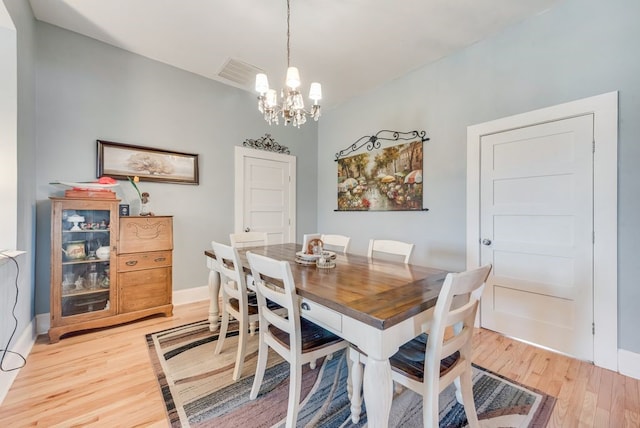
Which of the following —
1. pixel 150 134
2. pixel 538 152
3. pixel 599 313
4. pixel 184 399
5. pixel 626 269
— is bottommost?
pixel 184 399

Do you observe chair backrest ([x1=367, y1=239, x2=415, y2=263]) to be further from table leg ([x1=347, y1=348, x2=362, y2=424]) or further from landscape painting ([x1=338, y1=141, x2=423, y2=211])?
landscape painting ([x1=338, y1=141, x2=423, y2=211])

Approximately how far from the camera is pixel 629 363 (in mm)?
1843

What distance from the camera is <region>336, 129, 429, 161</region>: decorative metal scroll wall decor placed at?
3109 mm

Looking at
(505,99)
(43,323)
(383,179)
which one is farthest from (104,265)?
(505,99)

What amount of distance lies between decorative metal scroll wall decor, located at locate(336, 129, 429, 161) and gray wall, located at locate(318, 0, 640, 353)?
7 cm

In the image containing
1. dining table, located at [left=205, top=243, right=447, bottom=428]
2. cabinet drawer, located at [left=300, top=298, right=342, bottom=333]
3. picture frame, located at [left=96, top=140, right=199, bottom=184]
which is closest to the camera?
dining table, located at [left=205, top=243, right=447, bottom=428]

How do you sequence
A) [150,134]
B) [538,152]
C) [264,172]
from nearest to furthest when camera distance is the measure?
[538,152], [150,134], [264,172]

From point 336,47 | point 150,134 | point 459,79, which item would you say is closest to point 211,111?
point 150,134

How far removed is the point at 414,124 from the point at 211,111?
254 cm

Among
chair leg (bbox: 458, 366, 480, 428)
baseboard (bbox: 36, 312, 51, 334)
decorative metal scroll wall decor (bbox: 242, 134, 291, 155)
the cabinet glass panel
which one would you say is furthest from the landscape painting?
baseboard (bbox: 36, 312, 51, 334)

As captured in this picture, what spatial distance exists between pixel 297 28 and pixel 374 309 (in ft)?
8.28

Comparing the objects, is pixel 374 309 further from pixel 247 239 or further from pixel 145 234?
pixel 145 234

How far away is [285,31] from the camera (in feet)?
8.13

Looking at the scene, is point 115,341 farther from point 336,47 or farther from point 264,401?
point 336,47
